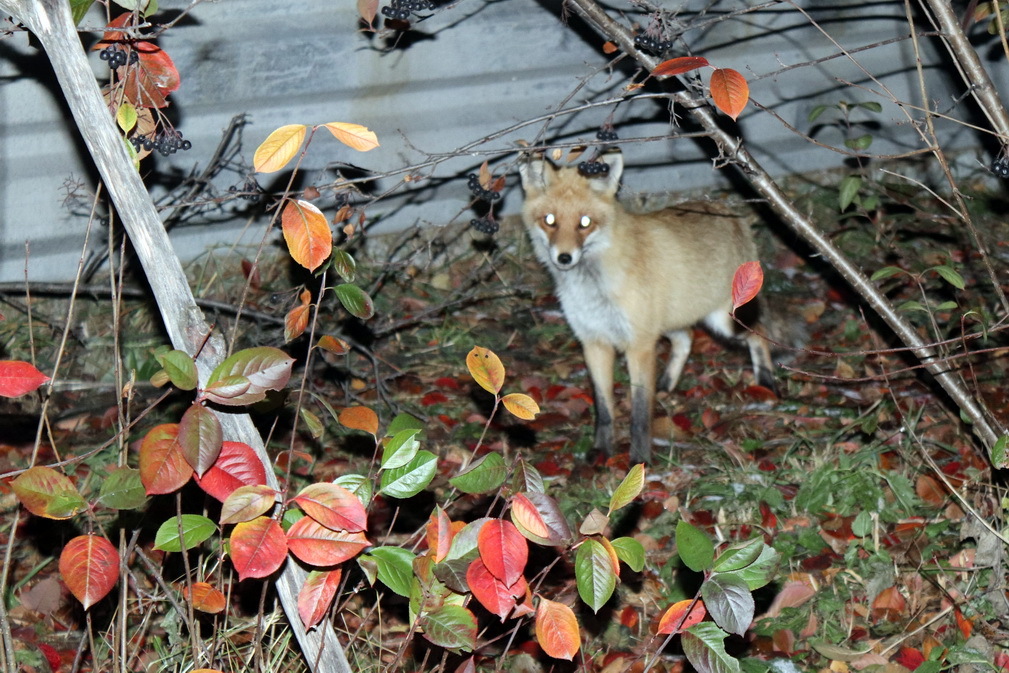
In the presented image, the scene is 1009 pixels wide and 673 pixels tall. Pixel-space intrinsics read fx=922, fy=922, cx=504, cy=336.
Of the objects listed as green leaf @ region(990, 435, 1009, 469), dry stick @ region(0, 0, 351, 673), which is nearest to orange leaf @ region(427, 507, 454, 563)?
dry stick @ region(0, 0, 351, 673)

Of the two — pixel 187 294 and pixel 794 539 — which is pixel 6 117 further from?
pixel 794 539

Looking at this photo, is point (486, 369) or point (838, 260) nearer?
point (486, 369)

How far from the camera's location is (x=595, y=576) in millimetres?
1722

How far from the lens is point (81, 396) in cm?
420

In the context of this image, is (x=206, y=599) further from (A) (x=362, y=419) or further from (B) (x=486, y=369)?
(B) (x=486, y=369)

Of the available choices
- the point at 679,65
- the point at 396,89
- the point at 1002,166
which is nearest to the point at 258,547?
the point at 679,65

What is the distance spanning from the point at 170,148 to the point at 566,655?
1.59 metres

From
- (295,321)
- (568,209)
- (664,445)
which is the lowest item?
(664,445)

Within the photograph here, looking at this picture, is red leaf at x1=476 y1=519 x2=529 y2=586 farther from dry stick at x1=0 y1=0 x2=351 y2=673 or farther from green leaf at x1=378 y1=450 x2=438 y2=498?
dry stick at x1=0 y1=0 x2=351 y2=673

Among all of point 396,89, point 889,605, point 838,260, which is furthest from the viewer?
point 396,89

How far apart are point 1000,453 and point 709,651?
1.02 m

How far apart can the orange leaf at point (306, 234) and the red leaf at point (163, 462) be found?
418 millimetres

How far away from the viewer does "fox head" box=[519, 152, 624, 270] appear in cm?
396

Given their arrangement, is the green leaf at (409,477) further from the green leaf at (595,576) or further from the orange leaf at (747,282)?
the orange leaf at (747,282)
